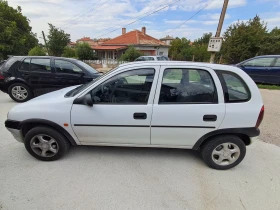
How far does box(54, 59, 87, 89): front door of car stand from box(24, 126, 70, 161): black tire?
325 centimetres

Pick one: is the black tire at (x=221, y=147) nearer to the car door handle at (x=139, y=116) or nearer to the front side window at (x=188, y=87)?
the front side window at (x=188, y=87)

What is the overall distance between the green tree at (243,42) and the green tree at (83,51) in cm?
1841

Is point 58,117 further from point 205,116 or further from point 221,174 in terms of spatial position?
point 221,174

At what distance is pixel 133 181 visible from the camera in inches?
95.5

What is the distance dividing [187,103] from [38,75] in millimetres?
5059

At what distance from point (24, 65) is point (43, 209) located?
512cm

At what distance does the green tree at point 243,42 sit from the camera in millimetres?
22719

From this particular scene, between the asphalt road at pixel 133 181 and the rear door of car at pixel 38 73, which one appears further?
the rear door of car at pixel 38 73

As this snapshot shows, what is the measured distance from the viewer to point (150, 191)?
2262mm

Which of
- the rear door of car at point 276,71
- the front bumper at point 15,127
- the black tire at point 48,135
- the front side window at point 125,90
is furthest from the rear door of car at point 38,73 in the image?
the rear door of car at point 276,71

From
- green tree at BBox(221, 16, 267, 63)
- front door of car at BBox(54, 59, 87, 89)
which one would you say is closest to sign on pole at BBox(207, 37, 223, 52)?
front door of car at BBox(54, 59, 87, 89)

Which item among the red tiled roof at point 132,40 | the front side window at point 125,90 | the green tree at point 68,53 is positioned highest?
the red tiled roof at point 132,40

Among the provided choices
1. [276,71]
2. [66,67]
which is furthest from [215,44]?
[66,67]

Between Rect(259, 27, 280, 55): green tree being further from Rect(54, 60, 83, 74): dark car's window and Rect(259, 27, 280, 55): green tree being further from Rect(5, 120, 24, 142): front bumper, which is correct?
Rect(5, 120, 24, 142): front bumper
